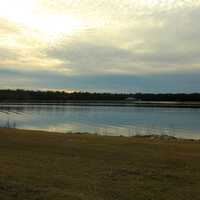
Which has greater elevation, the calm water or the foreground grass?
the foreground grass

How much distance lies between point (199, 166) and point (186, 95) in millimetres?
149064

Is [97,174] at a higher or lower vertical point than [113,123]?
higher

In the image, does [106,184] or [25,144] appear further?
[25,144]

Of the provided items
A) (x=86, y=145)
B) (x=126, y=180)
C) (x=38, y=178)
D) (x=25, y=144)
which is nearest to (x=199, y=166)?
(x=126, y=180)

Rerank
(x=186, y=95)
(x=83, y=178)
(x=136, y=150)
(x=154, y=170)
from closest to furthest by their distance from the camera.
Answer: (x=83, y=178) < (x=154, y=170) < (x=136, y=150) < (x=186, y=95)

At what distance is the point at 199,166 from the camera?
11.6 meters

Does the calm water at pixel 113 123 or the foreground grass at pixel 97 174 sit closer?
the foreground grass at pixel 97 174

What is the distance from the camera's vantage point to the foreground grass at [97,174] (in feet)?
25.4

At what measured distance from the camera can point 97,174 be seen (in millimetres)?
9898

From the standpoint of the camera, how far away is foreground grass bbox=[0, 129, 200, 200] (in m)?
7.73

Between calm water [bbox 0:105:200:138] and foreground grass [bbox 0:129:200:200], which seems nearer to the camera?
foreground grass [bbox 0:129:200:200]

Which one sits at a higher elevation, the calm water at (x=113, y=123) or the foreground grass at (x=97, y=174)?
the foreground grass at (x=97, y=174)

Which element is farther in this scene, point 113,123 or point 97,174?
point 113,123

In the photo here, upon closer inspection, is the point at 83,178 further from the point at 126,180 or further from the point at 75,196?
the point at 75,196
